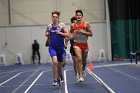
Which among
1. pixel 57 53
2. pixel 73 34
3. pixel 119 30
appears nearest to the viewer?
pixel 57 53

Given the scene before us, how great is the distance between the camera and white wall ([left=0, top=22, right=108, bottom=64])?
2836cm

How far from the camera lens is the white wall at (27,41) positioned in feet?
93.0

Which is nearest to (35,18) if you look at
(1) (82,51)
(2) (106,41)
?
(2) (106,41)

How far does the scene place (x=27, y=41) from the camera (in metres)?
28.6

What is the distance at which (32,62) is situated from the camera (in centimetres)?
2862

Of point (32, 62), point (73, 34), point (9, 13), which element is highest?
point (9, 13)

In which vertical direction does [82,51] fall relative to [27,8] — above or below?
below

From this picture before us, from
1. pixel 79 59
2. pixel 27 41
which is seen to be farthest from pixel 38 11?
pixel 79 59

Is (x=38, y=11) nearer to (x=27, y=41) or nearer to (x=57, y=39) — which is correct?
(x=27, y=41)

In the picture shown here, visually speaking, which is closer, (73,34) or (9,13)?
(73,34)

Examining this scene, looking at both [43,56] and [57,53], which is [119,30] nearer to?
[43,56]

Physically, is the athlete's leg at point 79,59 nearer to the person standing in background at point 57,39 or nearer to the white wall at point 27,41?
the person standing in background at point 57,39

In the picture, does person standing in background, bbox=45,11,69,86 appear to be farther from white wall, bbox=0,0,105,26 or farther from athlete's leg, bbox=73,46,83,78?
white wall, bbox=0,0,105,26

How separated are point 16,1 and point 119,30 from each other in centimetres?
764
